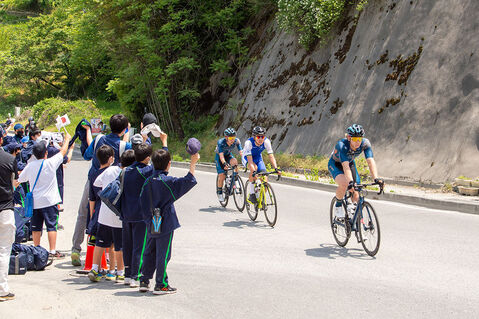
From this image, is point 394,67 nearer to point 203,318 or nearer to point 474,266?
point 474,266

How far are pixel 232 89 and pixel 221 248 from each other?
2648cm

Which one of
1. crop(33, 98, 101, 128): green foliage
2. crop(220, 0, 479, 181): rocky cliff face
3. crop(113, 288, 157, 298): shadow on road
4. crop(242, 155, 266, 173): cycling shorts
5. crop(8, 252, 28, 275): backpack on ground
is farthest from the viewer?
crop(33, 98, 101, 128): green foliage

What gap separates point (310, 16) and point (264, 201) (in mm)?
15295

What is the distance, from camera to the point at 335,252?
8.77 metres

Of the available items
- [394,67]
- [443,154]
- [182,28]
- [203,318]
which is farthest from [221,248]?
[182,28]

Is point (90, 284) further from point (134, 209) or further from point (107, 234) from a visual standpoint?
point (134, 209)

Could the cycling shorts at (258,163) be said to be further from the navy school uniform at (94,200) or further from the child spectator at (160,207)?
the child spectator at (160,207)

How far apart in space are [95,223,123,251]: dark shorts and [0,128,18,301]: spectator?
1176 millimetres

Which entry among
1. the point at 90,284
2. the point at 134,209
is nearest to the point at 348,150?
the point at 134,209

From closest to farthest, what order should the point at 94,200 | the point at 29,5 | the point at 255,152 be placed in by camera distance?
the point at 94,200
the point at 255,152
the point at 29,5

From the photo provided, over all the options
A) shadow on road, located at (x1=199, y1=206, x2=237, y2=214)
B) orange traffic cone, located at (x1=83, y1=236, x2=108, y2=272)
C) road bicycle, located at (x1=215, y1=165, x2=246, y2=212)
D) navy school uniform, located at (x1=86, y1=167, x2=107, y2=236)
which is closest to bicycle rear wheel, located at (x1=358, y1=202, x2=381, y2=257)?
orange traffic cone, located at (x1=83, y1=236, x2=108, y2=272)

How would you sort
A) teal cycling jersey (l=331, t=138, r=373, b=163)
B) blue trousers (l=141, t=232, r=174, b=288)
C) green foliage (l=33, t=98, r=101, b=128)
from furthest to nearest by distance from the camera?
Answer: green foliage (l=33, t=98, r=101, b=128) < teal cycling jersey (l=331, t=138, r=373, b=163) < blue trousers (l=141, t=232, r=174, b=288)

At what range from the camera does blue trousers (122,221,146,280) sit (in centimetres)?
661

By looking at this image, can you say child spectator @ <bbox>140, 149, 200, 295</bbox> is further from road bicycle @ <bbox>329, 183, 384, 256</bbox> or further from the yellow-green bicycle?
the yellow-green bicycle
